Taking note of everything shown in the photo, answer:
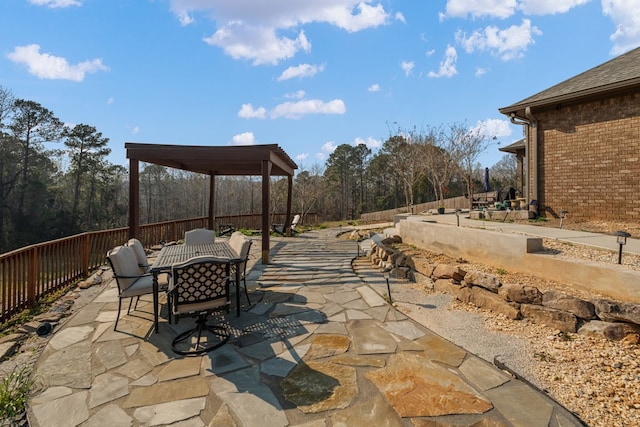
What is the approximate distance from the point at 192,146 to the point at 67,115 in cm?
2193

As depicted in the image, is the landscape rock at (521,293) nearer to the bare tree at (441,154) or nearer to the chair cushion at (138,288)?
the chair cushion at (138,288)

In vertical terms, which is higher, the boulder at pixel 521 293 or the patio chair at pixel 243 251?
the patio chair at pixel 243 251

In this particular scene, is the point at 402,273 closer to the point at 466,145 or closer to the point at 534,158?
the point at 534,158

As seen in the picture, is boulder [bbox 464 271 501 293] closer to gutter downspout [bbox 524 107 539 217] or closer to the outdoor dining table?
the outdoor dining table

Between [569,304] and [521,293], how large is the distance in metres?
0.42

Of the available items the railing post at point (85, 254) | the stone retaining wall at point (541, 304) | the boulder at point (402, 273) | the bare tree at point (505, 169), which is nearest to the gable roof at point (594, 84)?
the stone retaining wall at point (541, 304)

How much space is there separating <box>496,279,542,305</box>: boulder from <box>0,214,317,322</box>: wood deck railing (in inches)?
233

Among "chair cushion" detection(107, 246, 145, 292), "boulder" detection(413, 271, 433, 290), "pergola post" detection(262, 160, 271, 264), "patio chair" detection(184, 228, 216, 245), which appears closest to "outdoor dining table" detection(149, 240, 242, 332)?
"chair cushion" detection(107, 246, 145, 292)

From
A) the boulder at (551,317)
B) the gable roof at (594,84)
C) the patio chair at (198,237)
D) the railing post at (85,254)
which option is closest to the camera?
the boulder at (551,317)

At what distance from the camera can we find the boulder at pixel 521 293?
3.16m

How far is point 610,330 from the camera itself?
8.68ft

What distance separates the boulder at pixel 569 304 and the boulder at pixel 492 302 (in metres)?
0.31

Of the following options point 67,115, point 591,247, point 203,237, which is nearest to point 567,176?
point 591,247

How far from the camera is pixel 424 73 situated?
11242 millimetres
